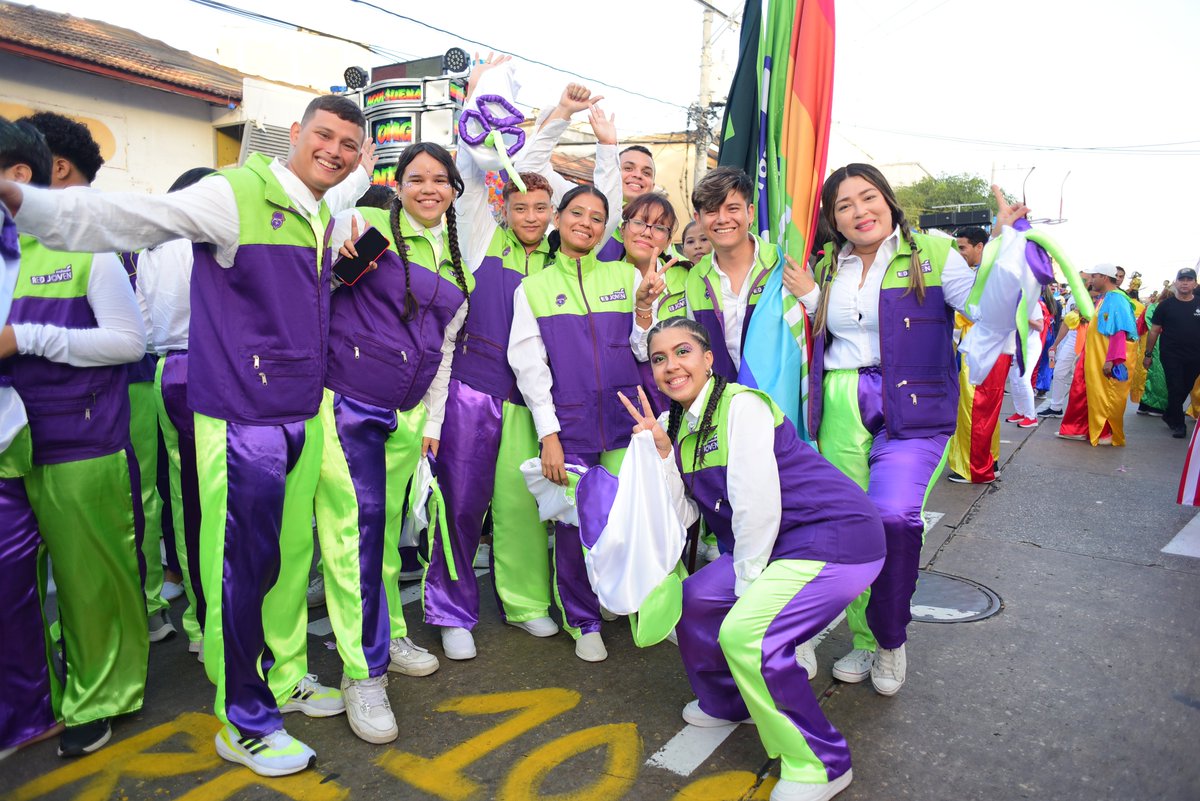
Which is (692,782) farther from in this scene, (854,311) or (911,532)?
(854,311)

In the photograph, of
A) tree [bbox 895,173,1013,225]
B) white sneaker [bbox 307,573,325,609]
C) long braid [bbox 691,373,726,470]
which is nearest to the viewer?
long braid [bbox 691,373,726,470]

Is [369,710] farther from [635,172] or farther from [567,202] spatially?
[635,172]

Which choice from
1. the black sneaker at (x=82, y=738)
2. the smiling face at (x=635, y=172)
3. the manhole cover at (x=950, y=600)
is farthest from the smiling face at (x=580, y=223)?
the black sneaker at (x=82, y=738)

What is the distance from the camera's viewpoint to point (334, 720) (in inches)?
120

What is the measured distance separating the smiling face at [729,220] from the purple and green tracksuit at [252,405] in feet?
5.15

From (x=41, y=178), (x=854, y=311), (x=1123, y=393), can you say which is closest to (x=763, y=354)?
(x=854, y=311)

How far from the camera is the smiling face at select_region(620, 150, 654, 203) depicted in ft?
15.8

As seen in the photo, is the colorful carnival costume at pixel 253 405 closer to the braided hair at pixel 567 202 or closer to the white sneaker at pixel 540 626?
the braided hair at pixel 567 202

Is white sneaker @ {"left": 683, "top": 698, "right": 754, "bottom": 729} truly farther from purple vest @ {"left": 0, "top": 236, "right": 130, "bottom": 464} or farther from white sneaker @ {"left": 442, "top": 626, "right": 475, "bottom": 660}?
purple vest @ {"left": 0, "top": 236, "right": 130, "bottom": 464}

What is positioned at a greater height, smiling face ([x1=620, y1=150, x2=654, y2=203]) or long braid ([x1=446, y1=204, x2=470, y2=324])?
smiling face ([x1=620, y1=150, x2=654, y2=203])

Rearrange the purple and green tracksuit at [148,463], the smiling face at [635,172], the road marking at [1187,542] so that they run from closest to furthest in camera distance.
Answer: the purple and green tracksuit at [148,463]
the smiling face at [635,172]
the road marking at [1187,542]

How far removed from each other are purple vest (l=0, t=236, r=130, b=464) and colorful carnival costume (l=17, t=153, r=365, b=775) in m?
0.46

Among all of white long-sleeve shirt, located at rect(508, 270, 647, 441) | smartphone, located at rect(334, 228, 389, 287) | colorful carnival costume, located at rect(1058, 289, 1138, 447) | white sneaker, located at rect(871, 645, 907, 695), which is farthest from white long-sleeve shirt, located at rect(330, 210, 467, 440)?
colorful carnival costume, located at rect(1058, 289, 1138, 447)

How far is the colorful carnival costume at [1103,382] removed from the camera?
9203 mm
